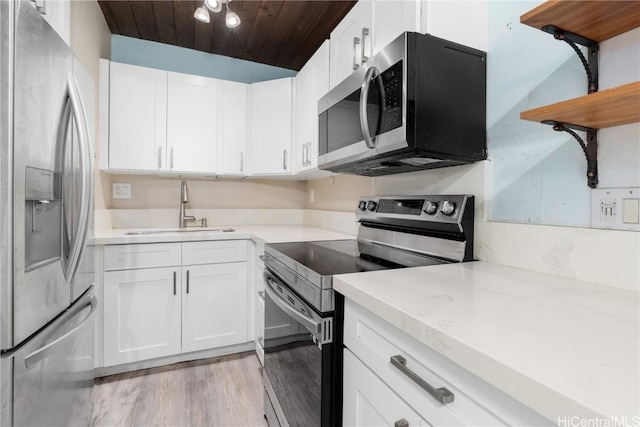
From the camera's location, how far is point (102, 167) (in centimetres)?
225

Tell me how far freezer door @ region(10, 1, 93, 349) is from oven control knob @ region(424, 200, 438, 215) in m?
1.33

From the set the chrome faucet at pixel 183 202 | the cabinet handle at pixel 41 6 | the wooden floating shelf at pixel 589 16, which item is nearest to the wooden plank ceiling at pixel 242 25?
the cabinet handle at pixel 41 6

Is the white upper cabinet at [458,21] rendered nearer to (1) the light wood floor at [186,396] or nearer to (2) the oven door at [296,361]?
(2) the oven door at [296,361]

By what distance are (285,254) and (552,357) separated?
1.01 m

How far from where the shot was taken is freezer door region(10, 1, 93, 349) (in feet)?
3.04

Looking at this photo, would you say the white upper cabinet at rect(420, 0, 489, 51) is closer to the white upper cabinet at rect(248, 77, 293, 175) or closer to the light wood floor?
the white upper cabinet at rect(248, 77, 293, 175)

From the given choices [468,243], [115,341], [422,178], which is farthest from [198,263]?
[468,243]

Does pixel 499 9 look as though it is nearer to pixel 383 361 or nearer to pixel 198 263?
pixel 383 361

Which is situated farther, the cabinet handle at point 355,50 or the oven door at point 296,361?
the cabinet handle at point 355,50

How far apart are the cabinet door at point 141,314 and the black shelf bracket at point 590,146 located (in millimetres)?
2140

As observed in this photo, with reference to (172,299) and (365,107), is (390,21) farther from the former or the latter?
(172,299)

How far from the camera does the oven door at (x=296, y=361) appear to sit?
943 millimetres

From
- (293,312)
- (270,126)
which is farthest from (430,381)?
(270,126)

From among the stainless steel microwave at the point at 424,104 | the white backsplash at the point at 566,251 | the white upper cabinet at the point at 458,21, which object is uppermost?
the white upper cabinet at the point at 458,21
